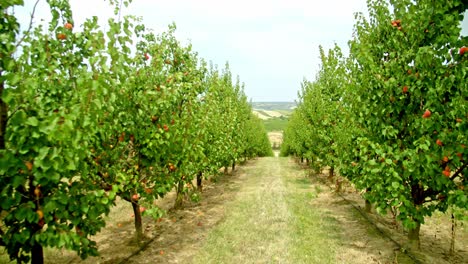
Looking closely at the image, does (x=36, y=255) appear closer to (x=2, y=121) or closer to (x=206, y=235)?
(x=2, y=121)

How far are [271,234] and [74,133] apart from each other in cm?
705

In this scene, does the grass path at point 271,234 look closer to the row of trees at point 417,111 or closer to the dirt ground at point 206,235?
the dirt ground at point 206,235

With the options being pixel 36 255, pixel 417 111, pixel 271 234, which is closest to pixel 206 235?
pixel 271 234

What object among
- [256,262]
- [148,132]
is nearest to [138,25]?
[148,132]

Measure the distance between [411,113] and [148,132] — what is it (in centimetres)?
582

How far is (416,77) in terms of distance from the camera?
21.3 ft

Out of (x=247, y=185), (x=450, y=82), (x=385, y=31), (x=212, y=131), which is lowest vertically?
(x=247, y=185)

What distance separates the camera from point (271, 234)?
9.32 metres

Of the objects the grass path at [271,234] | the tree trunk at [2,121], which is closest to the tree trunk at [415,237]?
the grass path at [271,234]

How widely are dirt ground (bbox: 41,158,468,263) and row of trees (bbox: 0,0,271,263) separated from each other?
3.18 feet

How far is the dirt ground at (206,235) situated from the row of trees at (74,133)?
3.18ft

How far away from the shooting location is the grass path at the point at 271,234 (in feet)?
25.4

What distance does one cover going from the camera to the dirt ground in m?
7.54

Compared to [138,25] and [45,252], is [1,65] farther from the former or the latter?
[45,252]
